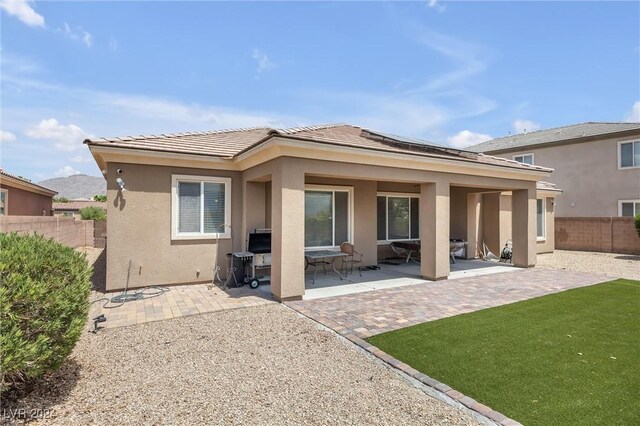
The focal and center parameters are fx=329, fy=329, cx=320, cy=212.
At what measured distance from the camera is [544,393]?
396 cm

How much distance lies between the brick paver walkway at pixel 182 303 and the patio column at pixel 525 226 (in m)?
10.6

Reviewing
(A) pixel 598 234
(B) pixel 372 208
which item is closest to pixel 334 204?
(B) pixel 372 208

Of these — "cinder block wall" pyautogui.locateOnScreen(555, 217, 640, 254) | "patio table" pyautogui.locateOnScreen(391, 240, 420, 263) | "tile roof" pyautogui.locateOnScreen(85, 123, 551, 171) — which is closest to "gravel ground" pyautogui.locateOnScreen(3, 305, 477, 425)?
"tile roof" pyautogui.locateOnScreen(85, 123, 551, 171)

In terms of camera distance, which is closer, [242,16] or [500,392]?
[500,392]

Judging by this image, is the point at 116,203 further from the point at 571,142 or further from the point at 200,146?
the point at 571,142

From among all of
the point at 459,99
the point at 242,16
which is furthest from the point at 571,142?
the point at 242,16

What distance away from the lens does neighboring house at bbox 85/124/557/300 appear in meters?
8.22

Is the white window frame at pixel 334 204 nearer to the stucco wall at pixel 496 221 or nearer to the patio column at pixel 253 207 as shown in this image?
the patio column at pixel 253 207

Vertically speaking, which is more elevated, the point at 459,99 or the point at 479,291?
the point at 459,99

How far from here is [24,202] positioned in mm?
20906

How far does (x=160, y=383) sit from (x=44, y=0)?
8752 mm

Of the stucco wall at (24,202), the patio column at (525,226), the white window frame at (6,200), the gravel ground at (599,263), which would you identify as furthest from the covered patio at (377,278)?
the stucco wall at (24,202)

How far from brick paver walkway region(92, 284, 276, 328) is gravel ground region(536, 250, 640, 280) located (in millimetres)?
12546

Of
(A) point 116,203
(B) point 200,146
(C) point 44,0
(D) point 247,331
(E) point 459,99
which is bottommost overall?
(D) point 247,331
